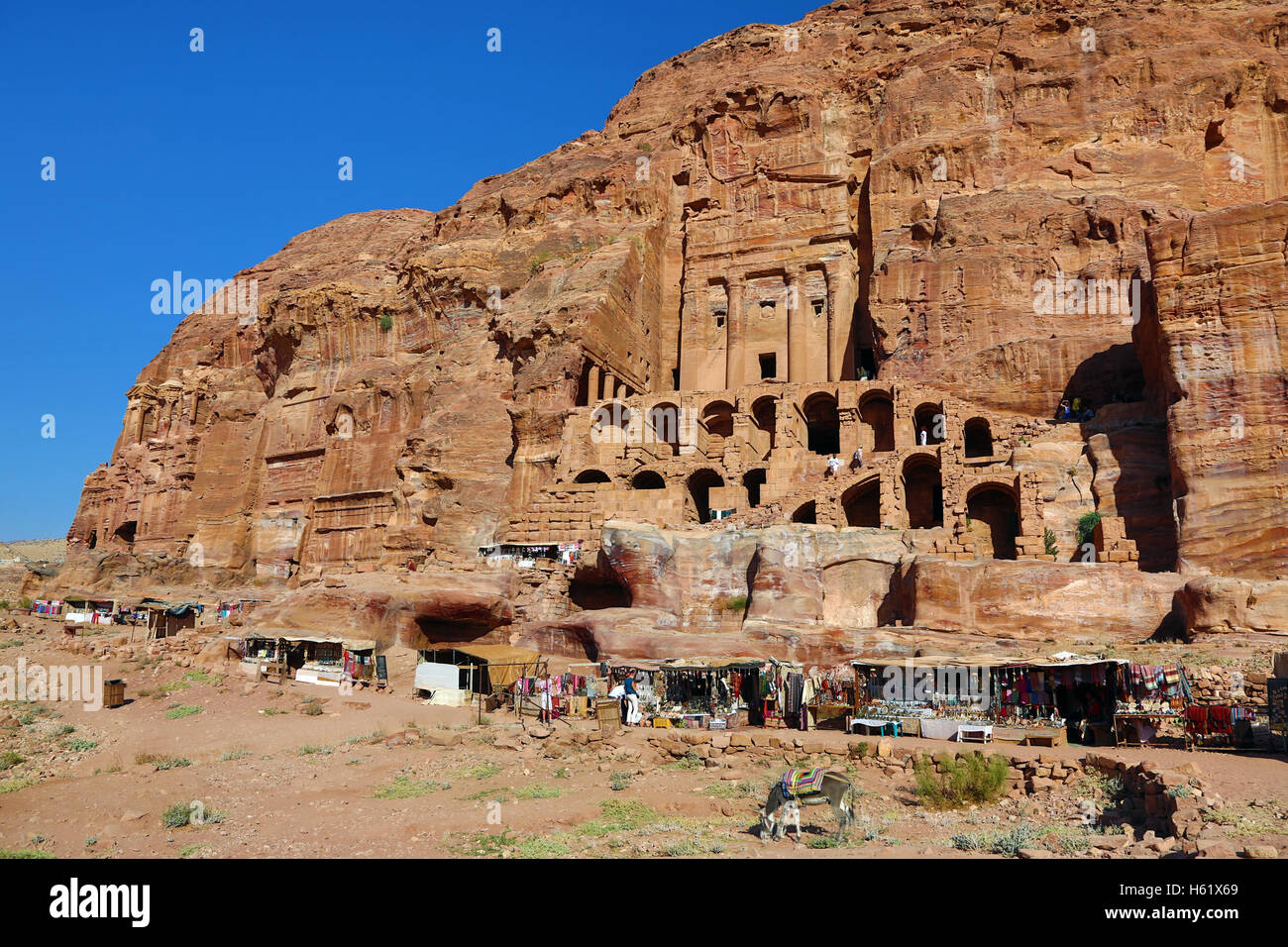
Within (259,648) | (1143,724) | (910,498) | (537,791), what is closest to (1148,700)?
(1143,724)

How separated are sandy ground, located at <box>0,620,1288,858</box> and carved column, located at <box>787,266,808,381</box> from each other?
3010 centimetres

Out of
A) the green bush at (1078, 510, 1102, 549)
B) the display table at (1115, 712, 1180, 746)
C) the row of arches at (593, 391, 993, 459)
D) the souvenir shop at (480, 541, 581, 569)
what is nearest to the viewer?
the display table at (1115, 712, 1180, 746)

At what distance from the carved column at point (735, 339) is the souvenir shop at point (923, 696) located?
2999cm

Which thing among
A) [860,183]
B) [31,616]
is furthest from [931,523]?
[31,616]

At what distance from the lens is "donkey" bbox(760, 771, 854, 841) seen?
12188mm

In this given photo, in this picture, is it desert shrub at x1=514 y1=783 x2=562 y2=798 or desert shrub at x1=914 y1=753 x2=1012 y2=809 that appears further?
desert shrub at x1=514 y1=783 x2=562 y2=798

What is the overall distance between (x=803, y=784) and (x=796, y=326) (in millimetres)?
39432

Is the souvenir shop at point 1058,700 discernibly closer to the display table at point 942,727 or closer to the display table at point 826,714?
the display table at point 942,727

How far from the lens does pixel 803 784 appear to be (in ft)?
40.1

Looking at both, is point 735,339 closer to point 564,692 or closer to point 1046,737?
point 564,692

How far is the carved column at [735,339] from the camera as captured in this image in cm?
4959

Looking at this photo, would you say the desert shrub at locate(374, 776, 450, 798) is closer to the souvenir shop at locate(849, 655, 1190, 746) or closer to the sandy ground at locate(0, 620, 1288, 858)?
the sandy ground at locate(0, 620, 1288, 858)

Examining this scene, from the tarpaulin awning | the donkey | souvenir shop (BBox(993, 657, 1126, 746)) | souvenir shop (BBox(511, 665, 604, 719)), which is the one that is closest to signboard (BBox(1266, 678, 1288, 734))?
souvenir shop (BBox(993, 657, 1126, 746))

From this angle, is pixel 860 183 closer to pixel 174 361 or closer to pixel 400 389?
pixel 400 389
